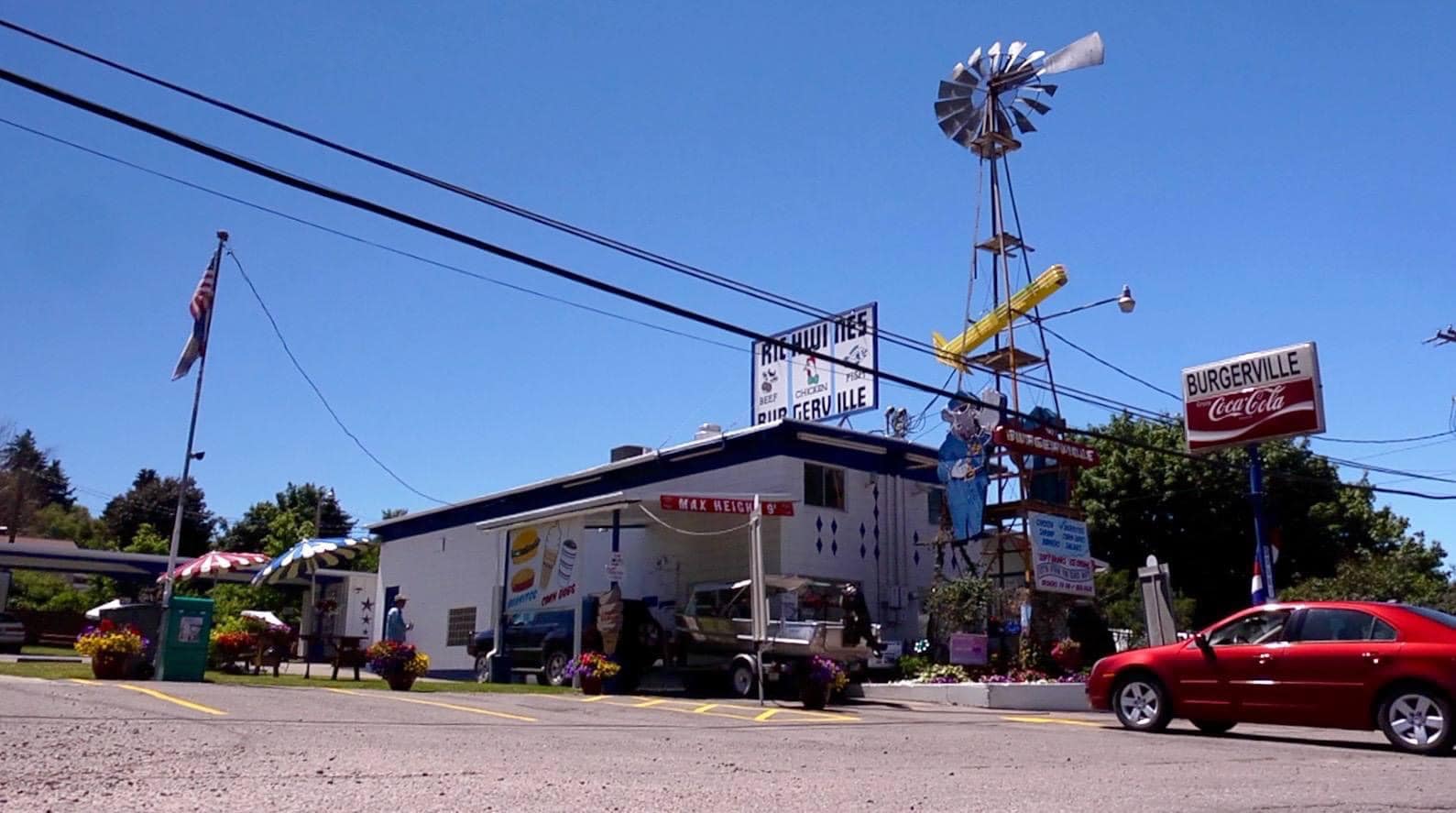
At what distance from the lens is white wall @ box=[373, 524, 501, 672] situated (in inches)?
1312

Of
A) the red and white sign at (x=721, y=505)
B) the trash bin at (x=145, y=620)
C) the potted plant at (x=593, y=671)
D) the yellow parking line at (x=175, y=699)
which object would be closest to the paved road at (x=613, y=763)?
the yellow parking line at (x=175, y=699)

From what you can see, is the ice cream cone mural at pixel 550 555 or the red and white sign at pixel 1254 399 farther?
the ice cream cone mural at pixel 550 555

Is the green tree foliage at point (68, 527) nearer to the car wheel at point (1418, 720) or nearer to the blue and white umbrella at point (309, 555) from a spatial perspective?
the blue and white umbrella at point (309, 555)

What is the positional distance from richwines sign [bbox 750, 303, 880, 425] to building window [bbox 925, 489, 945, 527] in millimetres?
2676

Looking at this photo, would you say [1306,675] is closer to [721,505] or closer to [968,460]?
[968,460]

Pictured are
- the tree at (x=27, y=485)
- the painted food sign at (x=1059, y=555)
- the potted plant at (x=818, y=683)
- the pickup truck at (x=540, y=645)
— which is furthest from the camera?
the tree at (x=27, y=485)

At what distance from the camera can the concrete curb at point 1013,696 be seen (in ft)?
66.9

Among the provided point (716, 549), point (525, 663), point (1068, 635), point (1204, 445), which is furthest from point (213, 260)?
point (1204, 445)

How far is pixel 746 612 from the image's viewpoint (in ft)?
76.0

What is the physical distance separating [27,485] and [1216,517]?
240 ft

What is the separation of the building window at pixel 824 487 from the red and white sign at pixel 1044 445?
4.92 metres

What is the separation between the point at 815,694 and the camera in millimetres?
18219

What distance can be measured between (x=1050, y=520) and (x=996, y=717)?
694cm

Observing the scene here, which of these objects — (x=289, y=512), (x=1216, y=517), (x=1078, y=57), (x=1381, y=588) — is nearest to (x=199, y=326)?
(x=1078, y=57)
